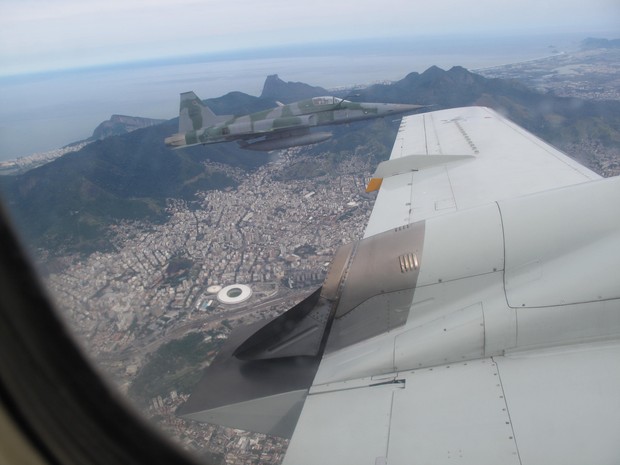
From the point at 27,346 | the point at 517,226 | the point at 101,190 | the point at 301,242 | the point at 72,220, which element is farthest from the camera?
the point at 101,190

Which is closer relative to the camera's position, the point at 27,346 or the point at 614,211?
the point at 27,346

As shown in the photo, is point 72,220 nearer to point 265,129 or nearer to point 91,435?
point 265,129

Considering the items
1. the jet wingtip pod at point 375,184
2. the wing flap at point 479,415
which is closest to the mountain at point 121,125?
the jet wingtip pod at point 375,184

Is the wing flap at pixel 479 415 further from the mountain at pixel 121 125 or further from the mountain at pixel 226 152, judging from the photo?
the mountain at pixel 121 125

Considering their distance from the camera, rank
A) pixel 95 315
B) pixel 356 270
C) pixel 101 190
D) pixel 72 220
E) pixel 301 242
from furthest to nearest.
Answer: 1. pixel 101 190
2. pixel 72 220
3. pixel 301 242
4. pixel 95 315
5. pixel 356 270

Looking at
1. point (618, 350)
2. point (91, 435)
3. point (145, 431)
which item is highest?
point (91, 435)

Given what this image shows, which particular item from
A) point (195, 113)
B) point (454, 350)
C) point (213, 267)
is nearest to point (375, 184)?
point (454, 350)

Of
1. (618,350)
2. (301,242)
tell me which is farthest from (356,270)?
(301,242)
